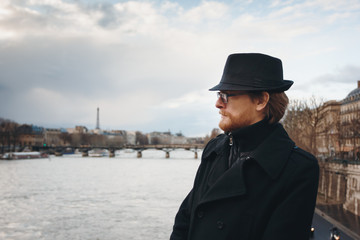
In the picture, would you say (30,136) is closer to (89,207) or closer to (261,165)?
(89,207)

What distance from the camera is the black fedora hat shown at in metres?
1.44

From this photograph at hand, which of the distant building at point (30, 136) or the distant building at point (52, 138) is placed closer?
the distant building at point (30, 136)

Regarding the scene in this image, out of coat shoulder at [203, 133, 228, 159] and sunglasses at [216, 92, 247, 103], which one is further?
coat shoulder at [203, 133, 228, 159]

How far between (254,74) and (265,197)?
18.5 inches

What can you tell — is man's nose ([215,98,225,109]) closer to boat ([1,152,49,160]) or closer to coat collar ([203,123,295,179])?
coat collar ([203,123,295,179])

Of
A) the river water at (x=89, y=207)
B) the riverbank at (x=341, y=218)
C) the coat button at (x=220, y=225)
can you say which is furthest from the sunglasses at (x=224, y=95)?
the riverbank at (x=341, y=218)

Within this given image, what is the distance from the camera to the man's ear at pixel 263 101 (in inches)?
57.9

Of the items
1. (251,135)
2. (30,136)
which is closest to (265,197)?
(251,135)

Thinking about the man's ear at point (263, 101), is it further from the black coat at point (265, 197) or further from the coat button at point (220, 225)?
the coat button at point (220, 225)

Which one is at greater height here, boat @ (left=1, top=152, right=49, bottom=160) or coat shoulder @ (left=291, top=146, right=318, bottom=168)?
coat shoulder @ (left=291, top=146, right=318, bottom=168)

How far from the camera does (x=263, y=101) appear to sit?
1.48 metres

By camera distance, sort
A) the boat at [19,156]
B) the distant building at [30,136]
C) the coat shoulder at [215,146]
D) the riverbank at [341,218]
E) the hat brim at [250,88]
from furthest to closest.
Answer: the distant building at [30,136]
the boat at [19,156]
the riverbank at [341,218]
the coat shoulder at [215,146]
the hat brim at [250,88]

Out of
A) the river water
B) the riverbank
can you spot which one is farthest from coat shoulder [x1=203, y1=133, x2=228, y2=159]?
the riverbank

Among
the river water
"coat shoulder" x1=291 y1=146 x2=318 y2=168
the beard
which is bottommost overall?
the river water
